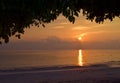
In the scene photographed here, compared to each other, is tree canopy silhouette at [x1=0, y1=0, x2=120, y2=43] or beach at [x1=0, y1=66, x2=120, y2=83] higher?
tree canopy silhouette at [x1=0, y1=0, x2=120, y2=43]

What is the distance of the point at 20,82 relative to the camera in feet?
84.1

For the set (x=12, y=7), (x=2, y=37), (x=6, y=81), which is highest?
(x=12, y=7)

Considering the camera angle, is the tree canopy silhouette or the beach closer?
the tree canopy silhouette

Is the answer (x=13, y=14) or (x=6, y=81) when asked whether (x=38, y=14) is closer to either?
(x=13, y=14)

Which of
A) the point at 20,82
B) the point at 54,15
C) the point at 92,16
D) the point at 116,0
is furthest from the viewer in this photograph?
the point at 20,82

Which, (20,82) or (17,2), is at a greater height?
(17,2)

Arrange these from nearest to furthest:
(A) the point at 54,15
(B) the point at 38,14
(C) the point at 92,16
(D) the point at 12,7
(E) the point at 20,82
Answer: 1. (D) the point at 12,7
2. (B) the point at 38,14
3. (A) the point at 54,15
4. (C) the point at 92,16
5. (E) the point at 20,82

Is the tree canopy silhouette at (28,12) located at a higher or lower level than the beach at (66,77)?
higher

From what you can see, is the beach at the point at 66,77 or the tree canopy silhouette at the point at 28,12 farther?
the beach at the point at 66,77

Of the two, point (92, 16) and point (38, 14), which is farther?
point (92, 16)

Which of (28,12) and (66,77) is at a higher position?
(28,12)

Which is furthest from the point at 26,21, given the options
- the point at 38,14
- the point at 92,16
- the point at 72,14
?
the point at 92,16

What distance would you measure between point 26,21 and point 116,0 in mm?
4389

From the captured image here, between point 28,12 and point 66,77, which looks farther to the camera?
point 66,77
